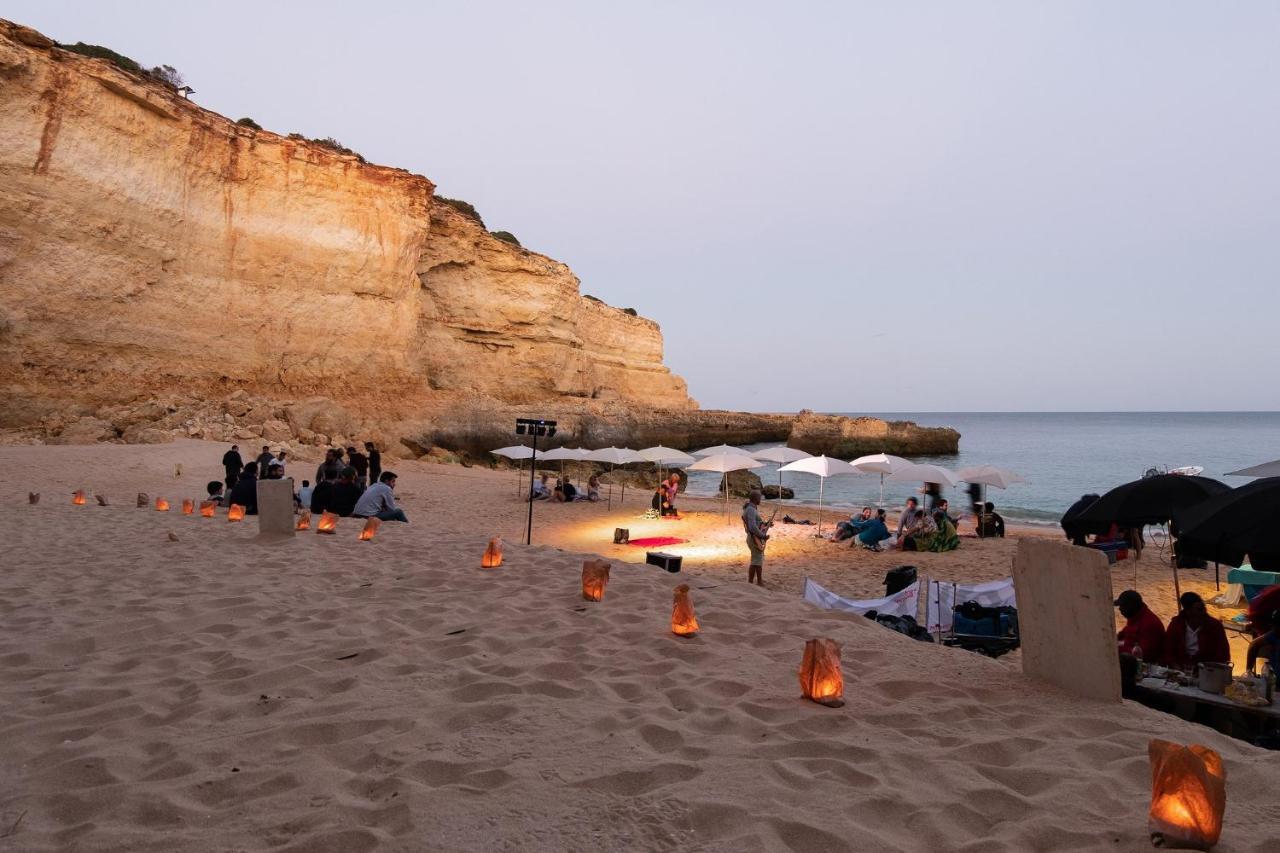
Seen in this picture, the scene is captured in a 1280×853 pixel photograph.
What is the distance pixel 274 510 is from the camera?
7.91 meters

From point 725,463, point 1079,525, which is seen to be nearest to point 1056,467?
point 725,463

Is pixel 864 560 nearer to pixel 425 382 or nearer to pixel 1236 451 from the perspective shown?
pixel 425 382

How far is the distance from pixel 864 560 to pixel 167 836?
36.9ft

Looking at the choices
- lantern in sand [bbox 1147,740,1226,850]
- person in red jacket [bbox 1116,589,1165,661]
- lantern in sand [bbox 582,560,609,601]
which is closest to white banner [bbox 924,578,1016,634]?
person in red jacket [bbox 1116,589,1165,661]

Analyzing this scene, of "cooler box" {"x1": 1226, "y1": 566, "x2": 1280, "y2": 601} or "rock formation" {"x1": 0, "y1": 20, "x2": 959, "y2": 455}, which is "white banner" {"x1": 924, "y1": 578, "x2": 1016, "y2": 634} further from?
"rock formation" {"x1": 0, "y1": 20, "x2": 959, "y2": 455}

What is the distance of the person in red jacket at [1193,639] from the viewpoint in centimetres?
455

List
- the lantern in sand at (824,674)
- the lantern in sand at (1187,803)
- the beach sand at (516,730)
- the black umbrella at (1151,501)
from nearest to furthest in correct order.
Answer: the lantern in sand at (1187,803) → the beach sand at (516,730) → the lantern in sand at (824,674) → the black umbrella at (1151,501)

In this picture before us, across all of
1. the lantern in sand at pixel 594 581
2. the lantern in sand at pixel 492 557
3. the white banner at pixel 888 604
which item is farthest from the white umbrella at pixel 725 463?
the lantern in sand at pixel 594 581

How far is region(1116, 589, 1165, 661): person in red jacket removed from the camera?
15.5ft

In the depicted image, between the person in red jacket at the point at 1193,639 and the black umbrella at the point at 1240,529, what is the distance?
1.66 ft

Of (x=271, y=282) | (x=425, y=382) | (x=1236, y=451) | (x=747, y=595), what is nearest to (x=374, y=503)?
(x=747, y=595)

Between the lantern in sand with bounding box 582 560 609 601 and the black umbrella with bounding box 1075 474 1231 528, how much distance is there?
5.35 metres

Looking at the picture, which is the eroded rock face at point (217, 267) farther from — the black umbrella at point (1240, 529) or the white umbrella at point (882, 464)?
the black umbrella at point (1240, 529)

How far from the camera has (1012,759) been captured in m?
2.80
